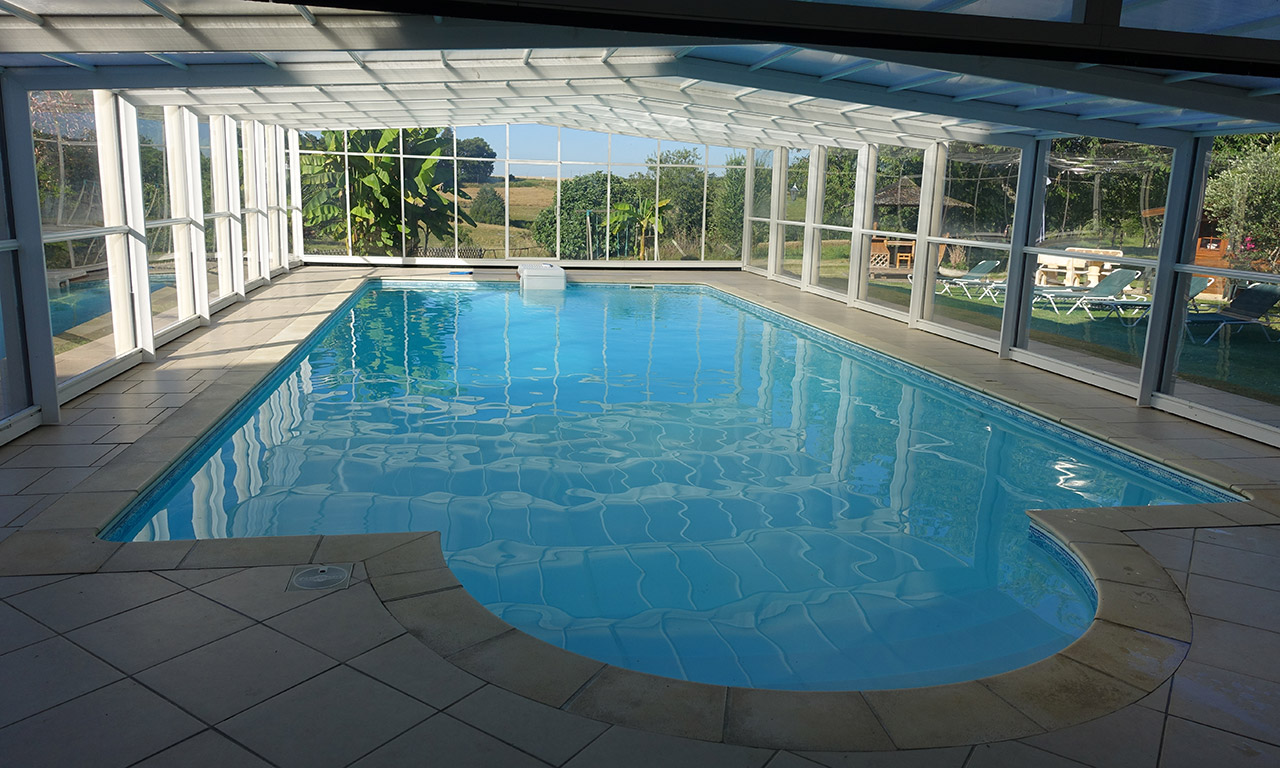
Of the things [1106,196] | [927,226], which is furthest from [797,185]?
[1106,196]

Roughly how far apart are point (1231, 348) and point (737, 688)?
6797 mm

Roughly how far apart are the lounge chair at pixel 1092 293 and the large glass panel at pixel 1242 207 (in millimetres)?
1115

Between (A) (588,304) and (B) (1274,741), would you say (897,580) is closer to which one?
(B) (1274,741)

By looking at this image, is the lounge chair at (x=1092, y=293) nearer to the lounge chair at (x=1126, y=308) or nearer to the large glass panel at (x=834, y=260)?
the lounge chair at (x=1126, y=308)

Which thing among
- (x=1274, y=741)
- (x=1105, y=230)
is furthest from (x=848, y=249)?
(x=1274, y=741)

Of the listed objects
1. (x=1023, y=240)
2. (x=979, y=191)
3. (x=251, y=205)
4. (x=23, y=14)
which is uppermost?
(x=23, y=14)

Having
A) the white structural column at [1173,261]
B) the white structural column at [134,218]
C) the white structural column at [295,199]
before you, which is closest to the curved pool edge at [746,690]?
the white structural column at [1173,261]

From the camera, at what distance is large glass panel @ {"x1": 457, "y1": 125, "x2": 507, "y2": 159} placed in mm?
21766

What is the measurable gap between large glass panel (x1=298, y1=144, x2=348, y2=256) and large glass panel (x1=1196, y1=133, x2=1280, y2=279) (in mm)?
17896

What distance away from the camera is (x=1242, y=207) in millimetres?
7676

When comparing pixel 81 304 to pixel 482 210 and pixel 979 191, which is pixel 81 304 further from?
pixel 482 210

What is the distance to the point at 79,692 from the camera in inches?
128

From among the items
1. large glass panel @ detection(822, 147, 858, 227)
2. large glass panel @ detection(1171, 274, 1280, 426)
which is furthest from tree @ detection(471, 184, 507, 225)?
large glass panel @ detection(1171, 274, 1280, 426)

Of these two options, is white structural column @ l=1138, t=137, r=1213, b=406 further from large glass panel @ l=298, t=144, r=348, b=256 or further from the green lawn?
large glass panel @ l=298, t=144, r=348, b=256
